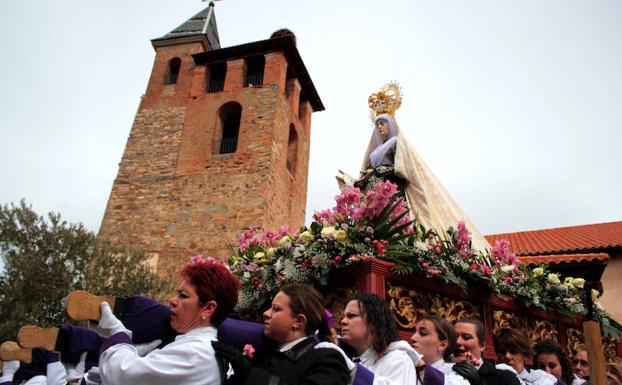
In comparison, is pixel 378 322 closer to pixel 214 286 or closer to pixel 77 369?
pixel 214 286

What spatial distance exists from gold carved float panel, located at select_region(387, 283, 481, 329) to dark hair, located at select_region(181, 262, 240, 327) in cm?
161

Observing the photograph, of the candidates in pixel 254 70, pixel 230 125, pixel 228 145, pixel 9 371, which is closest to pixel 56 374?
pixel 9 371

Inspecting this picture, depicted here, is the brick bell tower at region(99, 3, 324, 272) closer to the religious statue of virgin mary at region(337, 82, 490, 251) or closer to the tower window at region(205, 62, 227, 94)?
the tower window at region(205, 62, 227, 94)

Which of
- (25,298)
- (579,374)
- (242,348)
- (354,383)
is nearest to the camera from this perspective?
Answer: (354,383)

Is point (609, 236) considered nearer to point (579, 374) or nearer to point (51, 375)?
point (579, 374)

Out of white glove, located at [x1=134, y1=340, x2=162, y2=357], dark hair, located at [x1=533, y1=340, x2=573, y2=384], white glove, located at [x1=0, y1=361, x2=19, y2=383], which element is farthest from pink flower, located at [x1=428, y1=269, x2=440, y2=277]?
white glove, located at [x1=0, y1=361, x2=19, y2=383]

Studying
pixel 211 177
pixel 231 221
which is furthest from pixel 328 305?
pixel 211 177

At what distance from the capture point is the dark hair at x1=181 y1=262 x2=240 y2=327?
247cm

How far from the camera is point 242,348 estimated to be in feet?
8.41

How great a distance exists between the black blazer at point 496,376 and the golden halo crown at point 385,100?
3997 mm

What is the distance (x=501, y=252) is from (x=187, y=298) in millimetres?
3581

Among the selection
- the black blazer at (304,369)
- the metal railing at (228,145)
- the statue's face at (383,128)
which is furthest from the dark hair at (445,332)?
the metal railing at (228,145)

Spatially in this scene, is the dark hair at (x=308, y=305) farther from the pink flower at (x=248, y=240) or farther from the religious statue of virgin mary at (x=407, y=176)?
the religious statue of virgin mary at (x=407, y=176)

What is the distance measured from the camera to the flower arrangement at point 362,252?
3844mm
